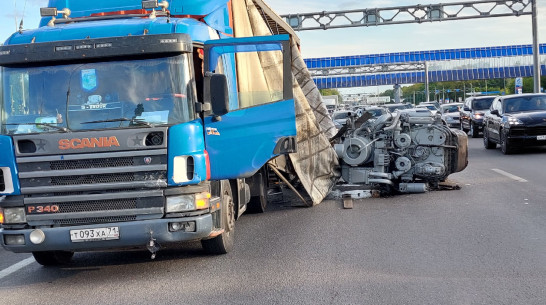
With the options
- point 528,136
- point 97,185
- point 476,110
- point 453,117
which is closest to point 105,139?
point 97,185

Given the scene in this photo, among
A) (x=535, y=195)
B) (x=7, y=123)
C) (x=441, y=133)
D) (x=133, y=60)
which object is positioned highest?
(x=133, y=60)

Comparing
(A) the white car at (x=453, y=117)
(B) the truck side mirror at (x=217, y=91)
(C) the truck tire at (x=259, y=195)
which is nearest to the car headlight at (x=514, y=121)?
(C) the truck tire at (x=259, y=195)

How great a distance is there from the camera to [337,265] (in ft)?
24.5

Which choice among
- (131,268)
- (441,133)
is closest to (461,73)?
(441,133)

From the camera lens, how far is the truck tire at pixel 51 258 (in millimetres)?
8211

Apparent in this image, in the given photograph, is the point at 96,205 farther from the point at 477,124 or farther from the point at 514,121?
the point at 477,124

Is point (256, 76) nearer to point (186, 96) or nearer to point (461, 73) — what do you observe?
point (186, 96)

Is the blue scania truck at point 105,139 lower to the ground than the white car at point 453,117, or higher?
higher

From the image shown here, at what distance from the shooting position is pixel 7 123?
723 centimetres

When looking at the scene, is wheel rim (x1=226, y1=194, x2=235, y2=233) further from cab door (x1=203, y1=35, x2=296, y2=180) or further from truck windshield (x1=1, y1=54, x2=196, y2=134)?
truck windshield (x1=1, y1=54, x2=196, y2=134)

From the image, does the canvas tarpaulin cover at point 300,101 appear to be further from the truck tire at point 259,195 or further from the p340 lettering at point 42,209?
the p340 lettering at point 42,209

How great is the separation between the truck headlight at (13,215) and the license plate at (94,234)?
0.54m

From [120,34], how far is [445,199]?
23.3ft

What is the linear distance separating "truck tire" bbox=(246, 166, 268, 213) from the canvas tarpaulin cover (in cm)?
32
